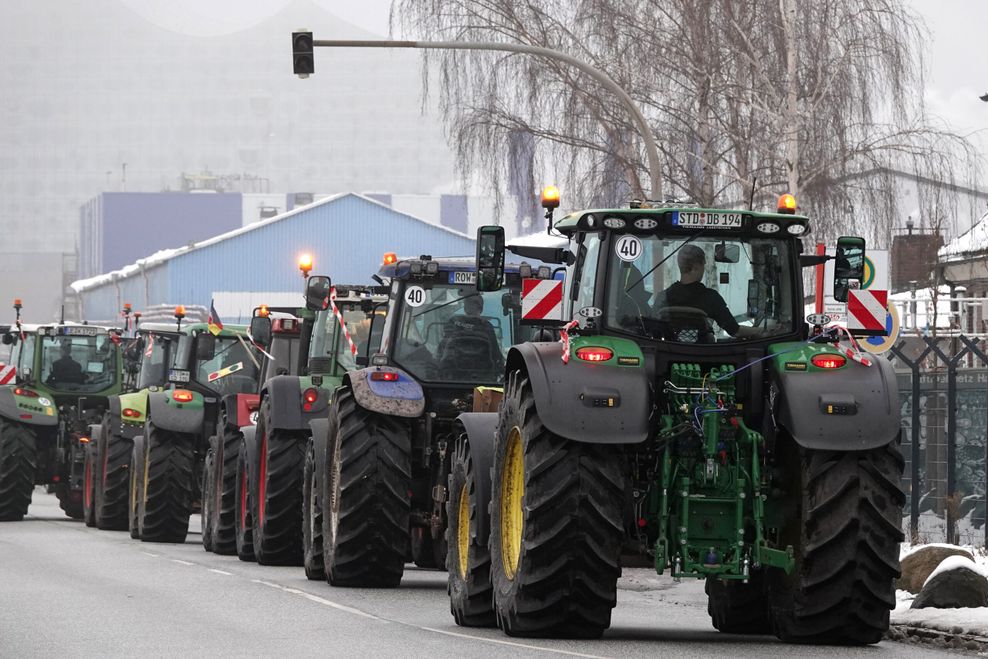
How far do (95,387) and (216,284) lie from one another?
4356cm

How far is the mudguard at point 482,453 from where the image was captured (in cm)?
1205

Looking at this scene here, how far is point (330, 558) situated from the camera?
52.2 ft

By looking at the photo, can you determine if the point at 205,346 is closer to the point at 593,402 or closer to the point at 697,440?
the point at 697,440

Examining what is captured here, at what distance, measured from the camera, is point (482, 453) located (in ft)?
40.7

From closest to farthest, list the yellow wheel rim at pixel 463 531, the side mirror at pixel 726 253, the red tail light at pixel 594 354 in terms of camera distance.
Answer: the red tail light at pixel 594 354 < the side mirror at pixel 726 253 < the yellow wheel rim at pixel 463 531

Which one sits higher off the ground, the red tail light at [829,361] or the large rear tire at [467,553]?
the red tail light at [829,361]

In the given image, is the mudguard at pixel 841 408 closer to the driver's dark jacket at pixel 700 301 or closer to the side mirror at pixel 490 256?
the driver's dark jacket at pixel 700 301

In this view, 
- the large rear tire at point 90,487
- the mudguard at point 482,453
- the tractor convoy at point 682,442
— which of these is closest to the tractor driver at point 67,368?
the large rear tire at point 90,487

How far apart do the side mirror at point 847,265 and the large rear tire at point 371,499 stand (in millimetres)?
5234

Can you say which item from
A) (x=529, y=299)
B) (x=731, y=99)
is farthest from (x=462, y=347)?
(x=731, y=99)

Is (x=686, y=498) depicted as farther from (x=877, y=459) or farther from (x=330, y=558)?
(x=330, y=558)

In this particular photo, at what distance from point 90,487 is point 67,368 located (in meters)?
3.16

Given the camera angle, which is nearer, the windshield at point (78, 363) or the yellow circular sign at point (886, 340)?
the yellow circular sign at point (886, 340)

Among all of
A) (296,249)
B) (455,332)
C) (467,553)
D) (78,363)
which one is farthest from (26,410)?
(296,249)
